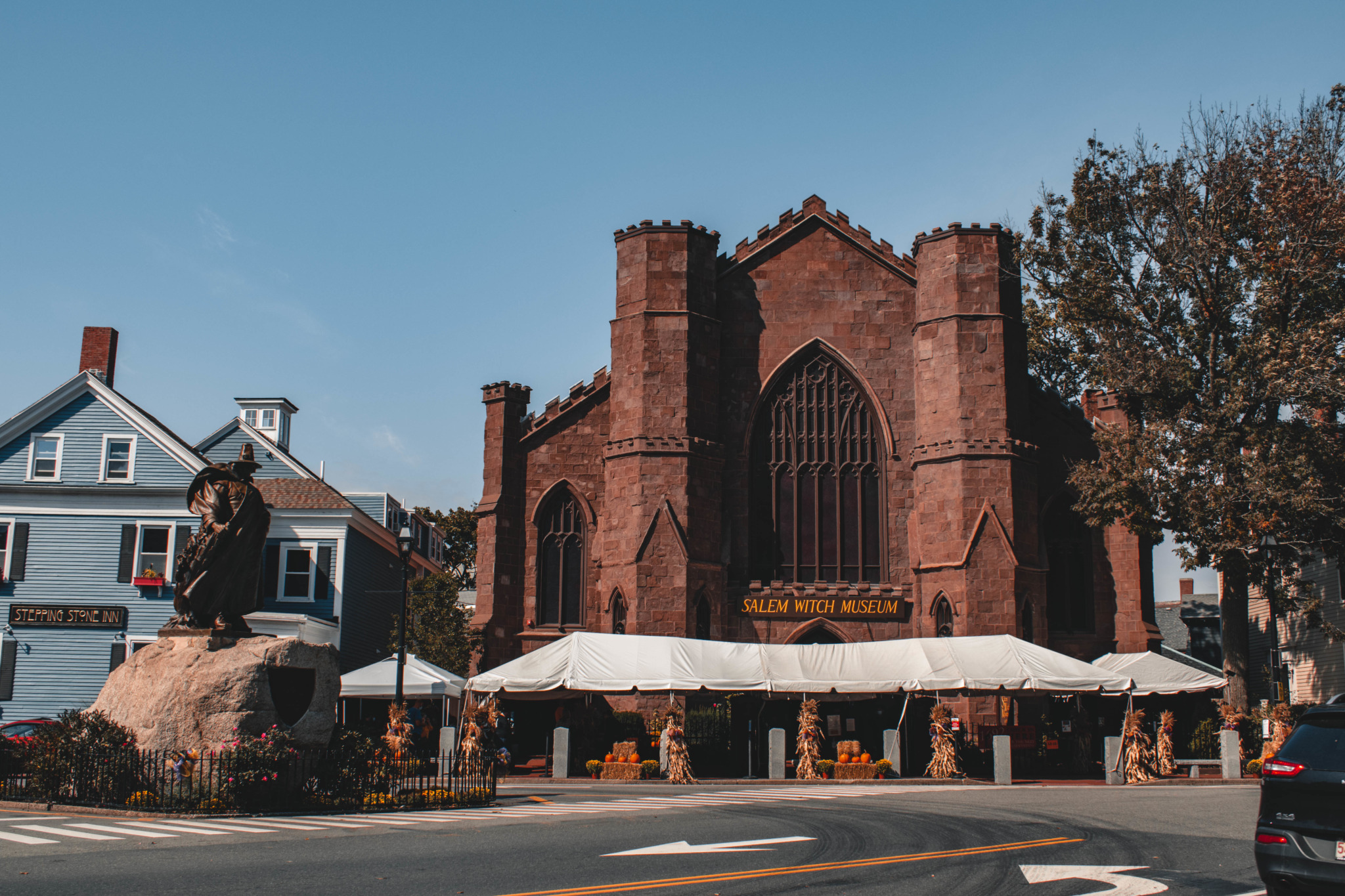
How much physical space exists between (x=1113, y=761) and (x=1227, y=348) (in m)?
11.2

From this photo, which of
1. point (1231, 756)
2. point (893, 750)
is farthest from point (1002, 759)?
point (1231, 756)

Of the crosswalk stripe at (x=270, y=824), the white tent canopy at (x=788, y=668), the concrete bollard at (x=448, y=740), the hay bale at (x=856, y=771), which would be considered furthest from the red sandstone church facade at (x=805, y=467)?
the crosswalk stripe at (x=270, y=824)

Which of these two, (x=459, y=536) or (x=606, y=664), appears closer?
(x=606, y=664)

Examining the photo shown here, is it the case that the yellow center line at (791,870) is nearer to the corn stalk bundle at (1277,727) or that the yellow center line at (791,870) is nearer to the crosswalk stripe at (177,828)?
the crosswalk stripe at (177,828)

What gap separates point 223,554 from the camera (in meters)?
16.7

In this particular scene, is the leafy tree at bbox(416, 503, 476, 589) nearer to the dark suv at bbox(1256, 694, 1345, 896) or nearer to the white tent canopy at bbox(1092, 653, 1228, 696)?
the white tent canopy at bbox(1092, 653, 1228, 696)

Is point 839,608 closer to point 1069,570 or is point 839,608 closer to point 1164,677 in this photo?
point 1069,570

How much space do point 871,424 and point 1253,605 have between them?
19.4m

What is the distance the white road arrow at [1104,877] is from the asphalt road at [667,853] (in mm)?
35

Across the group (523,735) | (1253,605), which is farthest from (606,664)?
(1253,605)

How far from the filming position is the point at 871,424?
35.3 meters

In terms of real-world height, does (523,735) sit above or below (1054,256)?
below

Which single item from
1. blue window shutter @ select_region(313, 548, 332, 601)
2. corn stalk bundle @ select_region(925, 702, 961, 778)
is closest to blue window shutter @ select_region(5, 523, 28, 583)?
blue window shutter @ select_region(313, 548, 332, 601)

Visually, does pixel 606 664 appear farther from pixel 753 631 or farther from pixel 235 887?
pixel 235 887
